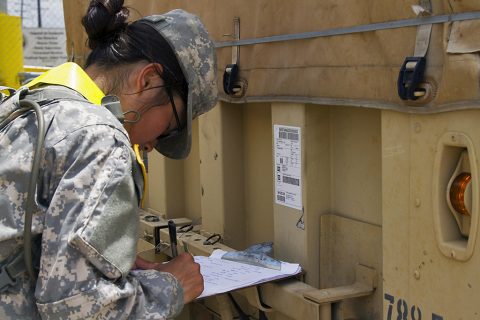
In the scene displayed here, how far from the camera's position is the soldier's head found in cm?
175

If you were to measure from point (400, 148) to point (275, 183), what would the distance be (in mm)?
651

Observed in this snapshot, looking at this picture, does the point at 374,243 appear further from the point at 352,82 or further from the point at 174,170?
the point at 174,170

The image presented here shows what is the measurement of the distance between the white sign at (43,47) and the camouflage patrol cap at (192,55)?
1197 centimetres

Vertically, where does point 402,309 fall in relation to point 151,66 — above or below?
below

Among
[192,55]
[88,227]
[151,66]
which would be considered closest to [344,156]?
[192,55]

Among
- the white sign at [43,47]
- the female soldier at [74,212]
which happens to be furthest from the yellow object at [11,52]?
the female soldier at [74,212]

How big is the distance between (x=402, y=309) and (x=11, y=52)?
21.1 feet

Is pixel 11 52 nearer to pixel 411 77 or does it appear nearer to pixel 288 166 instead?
pixel 288 166

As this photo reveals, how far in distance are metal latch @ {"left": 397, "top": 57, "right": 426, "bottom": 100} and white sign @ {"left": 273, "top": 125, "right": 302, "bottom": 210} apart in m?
0.55

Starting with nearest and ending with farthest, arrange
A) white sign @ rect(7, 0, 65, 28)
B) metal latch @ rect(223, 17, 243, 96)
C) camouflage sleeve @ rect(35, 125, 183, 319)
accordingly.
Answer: camouflage sleeve @ rect(35, 125, 183, 319) < metal latch @ rect(223, 17, 243, 96) < white sign @ rect(7, 0, 65, 28)

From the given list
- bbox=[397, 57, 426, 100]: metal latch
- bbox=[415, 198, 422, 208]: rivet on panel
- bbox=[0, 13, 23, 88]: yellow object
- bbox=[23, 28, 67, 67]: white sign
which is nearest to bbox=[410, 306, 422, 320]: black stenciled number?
bbox=[415, 198, 422, 208]: rivet on panel

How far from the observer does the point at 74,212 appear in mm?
1413

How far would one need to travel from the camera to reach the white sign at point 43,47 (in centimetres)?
1348

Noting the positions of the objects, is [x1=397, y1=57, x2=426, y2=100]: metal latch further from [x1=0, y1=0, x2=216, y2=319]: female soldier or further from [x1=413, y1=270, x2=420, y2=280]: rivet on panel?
[x1=0, y1=0, x2=216, y2=319]: female soldier
